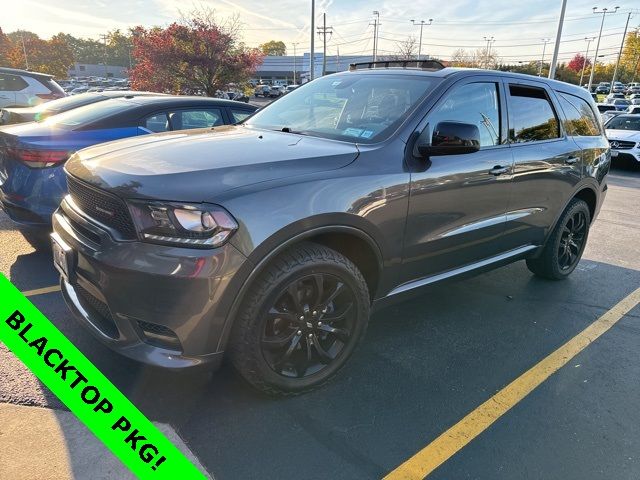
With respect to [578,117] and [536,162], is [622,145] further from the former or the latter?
[536,162]

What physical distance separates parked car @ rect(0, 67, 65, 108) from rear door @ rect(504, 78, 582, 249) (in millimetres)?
10398

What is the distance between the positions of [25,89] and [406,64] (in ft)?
34.4

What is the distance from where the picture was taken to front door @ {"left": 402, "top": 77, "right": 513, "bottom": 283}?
9.77 ft

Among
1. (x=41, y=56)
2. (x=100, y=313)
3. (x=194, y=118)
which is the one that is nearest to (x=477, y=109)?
(x=100, y=313)

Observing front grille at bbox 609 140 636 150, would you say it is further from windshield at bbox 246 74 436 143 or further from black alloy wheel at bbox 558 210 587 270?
windshield at bbox 246 74 436 143

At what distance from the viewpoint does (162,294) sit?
6.99ft

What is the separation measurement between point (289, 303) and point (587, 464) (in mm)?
1670

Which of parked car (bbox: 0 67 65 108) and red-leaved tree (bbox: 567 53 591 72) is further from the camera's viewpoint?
red-leaved tree (bbox: 567 53 591 72)

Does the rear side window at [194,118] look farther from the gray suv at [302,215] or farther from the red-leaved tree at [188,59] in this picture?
the red-leaved tree at [188,59]

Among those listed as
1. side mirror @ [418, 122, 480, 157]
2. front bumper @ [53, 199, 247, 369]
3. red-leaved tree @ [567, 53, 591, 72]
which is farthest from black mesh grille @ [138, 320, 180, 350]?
red-leaved tree @ [567, 53, 591, 72]

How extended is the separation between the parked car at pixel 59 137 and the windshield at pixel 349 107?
165 cm

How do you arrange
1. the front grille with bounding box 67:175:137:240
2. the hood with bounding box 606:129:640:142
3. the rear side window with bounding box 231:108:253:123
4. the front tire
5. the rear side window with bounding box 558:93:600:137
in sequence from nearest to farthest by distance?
the front grille with bounding box 67:175:137:240 < the front tire < the rear side window with bounding box 558:93:600:137 < the rear side window with bounding box 231:108:253:123 < the hood with bounding box 606:129:640:142

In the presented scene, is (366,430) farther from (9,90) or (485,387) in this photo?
(9,90)

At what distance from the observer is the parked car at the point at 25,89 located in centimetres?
1082
